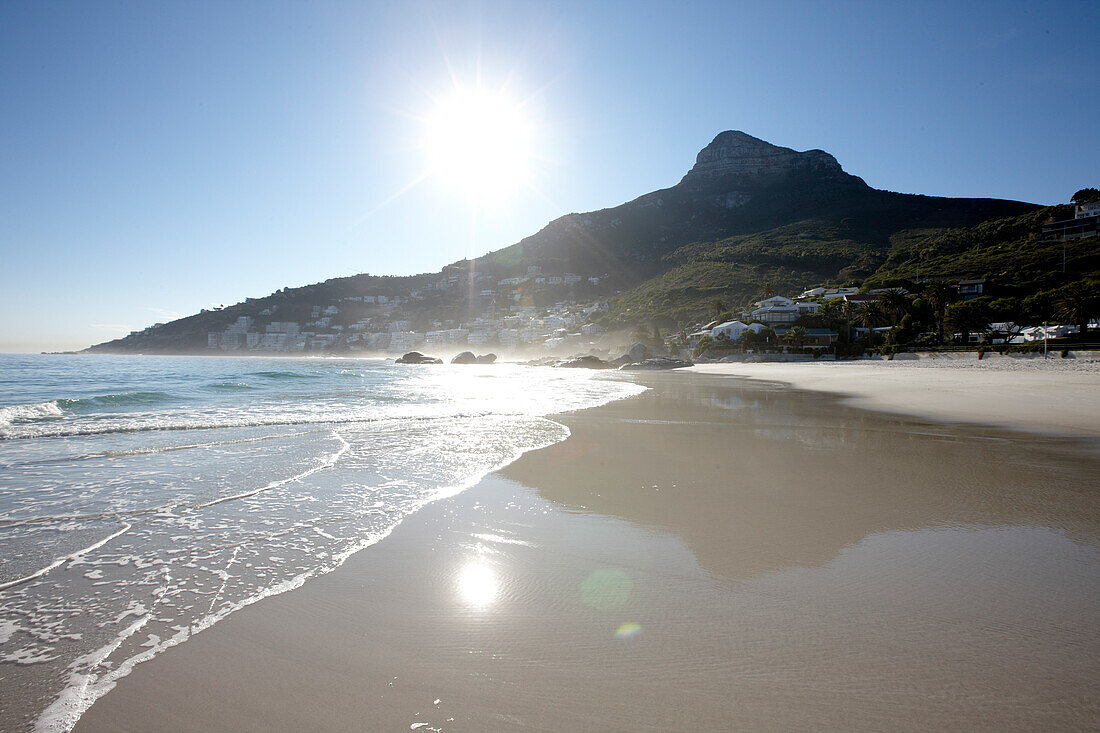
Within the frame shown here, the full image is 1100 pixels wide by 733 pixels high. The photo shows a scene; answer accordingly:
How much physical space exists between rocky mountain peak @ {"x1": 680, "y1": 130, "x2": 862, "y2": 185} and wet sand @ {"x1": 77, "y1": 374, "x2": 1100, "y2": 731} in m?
153

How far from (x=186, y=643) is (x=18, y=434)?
12236 millimetres

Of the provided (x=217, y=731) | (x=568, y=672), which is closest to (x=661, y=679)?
(x=568, y=672)

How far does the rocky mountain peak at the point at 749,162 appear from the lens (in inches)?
5354

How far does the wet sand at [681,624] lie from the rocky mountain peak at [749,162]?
153 m

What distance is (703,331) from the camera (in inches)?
2788

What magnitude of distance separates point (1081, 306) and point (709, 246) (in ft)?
267

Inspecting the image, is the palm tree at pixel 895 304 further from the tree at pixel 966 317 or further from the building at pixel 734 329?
the building at pixel 734 329

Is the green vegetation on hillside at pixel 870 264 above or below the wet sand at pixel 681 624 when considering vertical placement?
above

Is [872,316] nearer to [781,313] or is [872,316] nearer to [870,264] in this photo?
[781,313]

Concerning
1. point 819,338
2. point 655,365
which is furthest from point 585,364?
point 819,338

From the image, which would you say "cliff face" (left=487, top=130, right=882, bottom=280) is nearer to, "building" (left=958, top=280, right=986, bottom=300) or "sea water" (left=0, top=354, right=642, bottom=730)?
"building" (left=958, top=280, right=986, bottom=300)

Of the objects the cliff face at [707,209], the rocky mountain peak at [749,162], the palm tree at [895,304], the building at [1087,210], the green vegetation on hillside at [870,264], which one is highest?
the rocky mountain peak at [749,162]

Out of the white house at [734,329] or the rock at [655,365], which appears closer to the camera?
the rock at [655,365]

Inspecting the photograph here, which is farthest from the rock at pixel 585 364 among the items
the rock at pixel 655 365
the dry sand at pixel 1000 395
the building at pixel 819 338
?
the dry sand at pixel 1000 395
